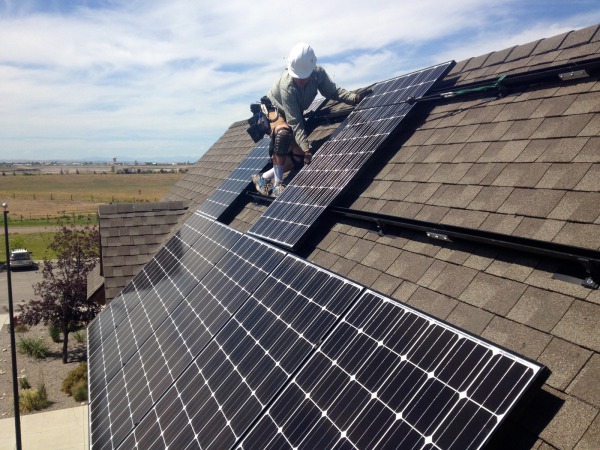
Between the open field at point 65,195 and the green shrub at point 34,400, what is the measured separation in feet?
135

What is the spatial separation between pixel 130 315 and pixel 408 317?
7.42 meters

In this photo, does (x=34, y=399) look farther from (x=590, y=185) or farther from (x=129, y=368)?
(x=590, y=185)

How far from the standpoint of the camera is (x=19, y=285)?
111ft

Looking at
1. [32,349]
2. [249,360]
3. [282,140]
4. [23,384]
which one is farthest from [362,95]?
[32,349]

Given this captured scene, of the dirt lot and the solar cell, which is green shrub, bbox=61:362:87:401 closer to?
the dirt lot

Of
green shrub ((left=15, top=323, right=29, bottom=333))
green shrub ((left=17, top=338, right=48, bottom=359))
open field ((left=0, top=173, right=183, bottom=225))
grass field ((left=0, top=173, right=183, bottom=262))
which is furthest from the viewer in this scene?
open field ((left=0, top=173, right=183, bottom=225))

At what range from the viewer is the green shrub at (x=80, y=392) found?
690 inches

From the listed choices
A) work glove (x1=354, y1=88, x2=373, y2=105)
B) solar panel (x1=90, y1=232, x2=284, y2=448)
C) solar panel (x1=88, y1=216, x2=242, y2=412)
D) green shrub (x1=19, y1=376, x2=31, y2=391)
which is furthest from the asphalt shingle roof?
green shrub (x1=19, y1=376, x2=31, y2=391)

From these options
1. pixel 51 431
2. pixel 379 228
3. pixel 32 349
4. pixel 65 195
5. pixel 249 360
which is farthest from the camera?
pixel 65 195

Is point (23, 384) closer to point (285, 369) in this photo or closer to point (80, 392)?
point (80, 392)

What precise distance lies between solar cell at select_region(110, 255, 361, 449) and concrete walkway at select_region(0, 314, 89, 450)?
9.60 meters

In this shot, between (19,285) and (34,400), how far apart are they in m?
19.1

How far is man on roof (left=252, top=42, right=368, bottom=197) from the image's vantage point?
35.1 feet

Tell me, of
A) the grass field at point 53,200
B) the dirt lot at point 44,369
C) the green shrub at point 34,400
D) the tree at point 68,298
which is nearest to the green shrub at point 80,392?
the dirt lot at point 44,369
